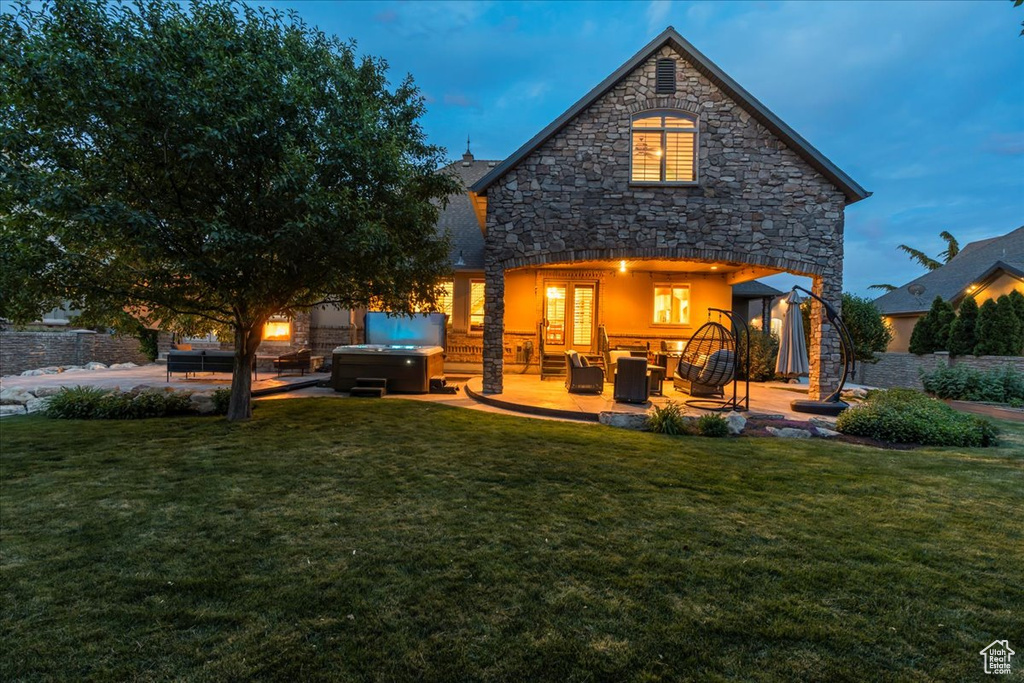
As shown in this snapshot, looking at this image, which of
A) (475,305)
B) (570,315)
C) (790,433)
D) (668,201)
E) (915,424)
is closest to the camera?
(915,424)

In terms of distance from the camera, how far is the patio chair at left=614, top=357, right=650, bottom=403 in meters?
8.73

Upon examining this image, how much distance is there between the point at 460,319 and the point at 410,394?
13.6 ft

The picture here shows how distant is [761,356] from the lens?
1280 centimetres

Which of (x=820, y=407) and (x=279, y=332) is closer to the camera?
(x=820, y=407)

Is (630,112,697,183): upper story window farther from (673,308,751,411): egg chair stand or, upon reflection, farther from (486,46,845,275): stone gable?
(673,308,751,411): egg chair stand

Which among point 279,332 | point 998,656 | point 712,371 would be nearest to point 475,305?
point 279,332

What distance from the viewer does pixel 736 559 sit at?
2955 millimetres

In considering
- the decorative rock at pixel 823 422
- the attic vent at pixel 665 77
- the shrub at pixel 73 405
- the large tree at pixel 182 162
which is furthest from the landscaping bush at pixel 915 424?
the shrub at pixel 73 405

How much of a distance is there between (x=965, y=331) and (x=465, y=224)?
15.8m

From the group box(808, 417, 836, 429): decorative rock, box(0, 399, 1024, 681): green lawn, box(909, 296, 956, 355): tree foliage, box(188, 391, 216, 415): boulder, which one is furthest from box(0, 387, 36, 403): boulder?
box(909, 296, 956, 355): tree foliage

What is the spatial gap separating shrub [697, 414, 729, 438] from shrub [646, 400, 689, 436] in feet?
0.75

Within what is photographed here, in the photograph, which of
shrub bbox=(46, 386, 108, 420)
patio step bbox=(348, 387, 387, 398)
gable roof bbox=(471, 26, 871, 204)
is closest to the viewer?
shrub bbox=(46, 386, 108, 420)

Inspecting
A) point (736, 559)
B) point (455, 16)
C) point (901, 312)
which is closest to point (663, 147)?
point (736, 559)

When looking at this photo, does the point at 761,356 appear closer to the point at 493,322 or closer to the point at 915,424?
the point at 915,424
